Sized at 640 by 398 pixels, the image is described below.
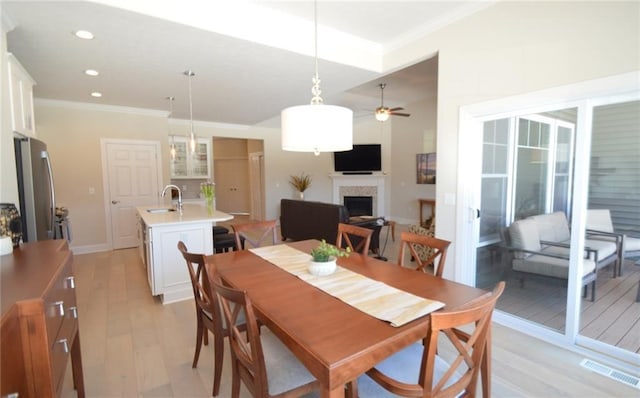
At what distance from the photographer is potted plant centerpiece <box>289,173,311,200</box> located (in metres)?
8.23

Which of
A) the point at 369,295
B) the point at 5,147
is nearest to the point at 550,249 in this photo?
the point at 369,295

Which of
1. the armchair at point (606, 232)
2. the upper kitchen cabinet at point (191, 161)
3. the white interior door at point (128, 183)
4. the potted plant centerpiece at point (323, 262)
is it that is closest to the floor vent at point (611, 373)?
the armchair at point (606, 232)

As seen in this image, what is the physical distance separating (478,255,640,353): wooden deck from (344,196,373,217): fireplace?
557 centimetres

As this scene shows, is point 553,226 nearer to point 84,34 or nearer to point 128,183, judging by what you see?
point 84,34

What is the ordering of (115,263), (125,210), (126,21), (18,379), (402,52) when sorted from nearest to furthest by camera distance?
(18,379) < (126,21) < (402,52) < (115,263) < (125,210)

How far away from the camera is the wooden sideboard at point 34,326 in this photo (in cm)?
96

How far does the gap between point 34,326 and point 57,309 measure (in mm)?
295

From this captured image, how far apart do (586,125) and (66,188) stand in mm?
6906

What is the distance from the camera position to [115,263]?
4.68 metres

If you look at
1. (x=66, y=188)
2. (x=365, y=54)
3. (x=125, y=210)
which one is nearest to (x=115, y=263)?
(x=125, y=210)

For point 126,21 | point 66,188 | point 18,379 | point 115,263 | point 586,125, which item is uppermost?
point 126,21

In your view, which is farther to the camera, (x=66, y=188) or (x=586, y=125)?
(x=66, y=188)

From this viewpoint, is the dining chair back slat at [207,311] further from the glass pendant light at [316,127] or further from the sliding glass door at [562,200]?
the sliding glass door at [562,200]

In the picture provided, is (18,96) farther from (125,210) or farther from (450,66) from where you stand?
(450,66)
